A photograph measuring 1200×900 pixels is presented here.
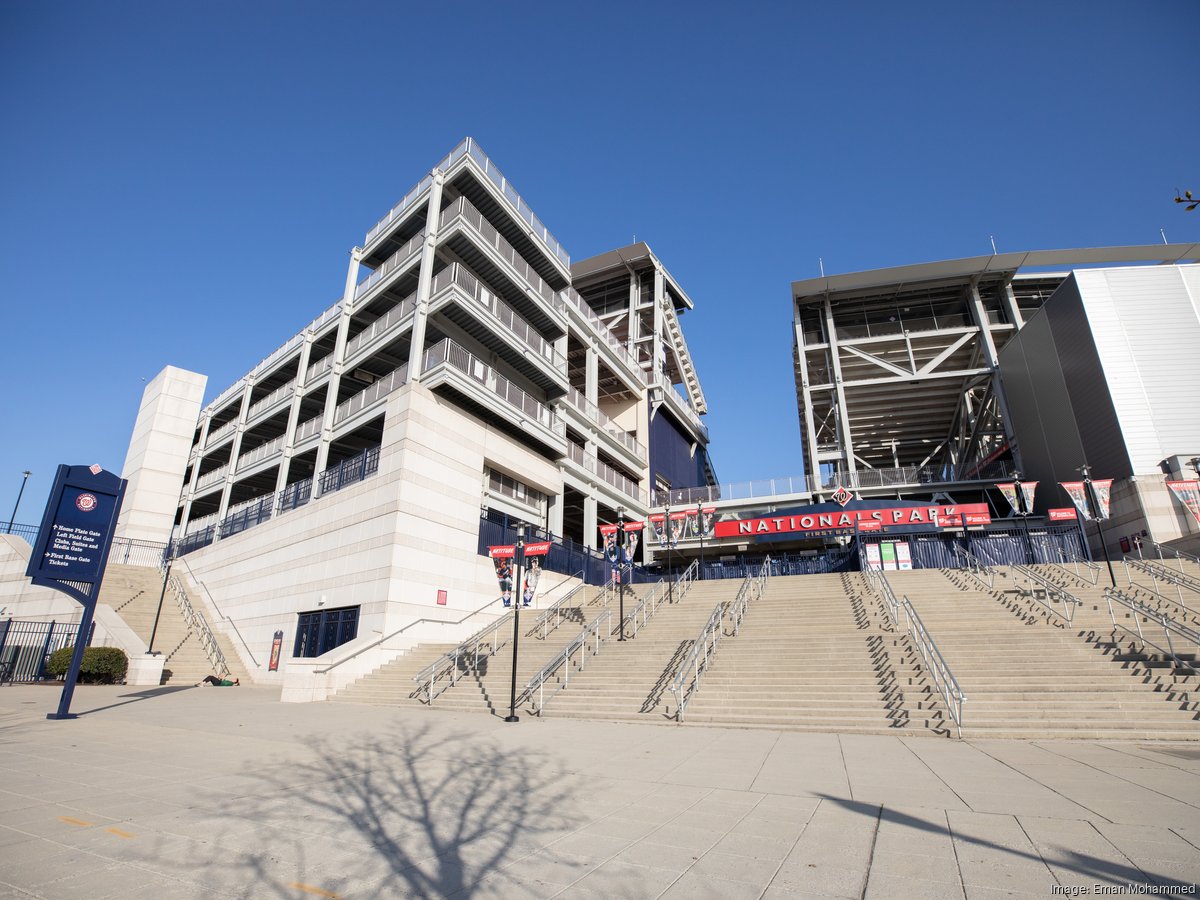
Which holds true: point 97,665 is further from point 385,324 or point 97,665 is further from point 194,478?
point 194,478

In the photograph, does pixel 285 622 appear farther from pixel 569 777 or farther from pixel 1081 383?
pixel 1081 383

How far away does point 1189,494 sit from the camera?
26078 mm

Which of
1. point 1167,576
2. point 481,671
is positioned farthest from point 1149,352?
point 481,671

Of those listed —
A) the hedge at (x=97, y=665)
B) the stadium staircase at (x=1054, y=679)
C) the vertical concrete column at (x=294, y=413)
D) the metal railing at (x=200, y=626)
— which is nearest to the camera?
the stadium staircase at (x=1054, y=679)

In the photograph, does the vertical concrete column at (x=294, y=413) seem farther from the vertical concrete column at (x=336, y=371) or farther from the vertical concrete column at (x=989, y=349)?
the vertical concrete column at (x=989, y=349)

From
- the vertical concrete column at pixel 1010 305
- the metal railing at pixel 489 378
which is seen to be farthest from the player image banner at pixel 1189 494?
the metal railing at pixel 489 378

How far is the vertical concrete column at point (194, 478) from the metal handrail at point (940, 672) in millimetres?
45598

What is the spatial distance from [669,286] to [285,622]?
41420mm

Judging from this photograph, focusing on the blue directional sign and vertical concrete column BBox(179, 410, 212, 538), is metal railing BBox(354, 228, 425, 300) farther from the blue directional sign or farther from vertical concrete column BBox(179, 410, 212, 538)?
vertical concrete column BBox(179, 410, 212, 538)

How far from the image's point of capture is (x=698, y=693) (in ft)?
43.2

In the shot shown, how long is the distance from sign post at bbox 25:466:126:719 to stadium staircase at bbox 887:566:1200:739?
60.7 feet

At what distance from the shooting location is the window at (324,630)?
2083 cm

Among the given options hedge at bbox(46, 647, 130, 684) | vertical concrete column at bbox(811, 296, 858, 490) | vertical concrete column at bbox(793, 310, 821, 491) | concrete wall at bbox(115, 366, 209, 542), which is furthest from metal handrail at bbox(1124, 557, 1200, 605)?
concrete wall at bbox(115, 366, 209, 542)

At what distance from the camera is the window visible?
20.8 meters
